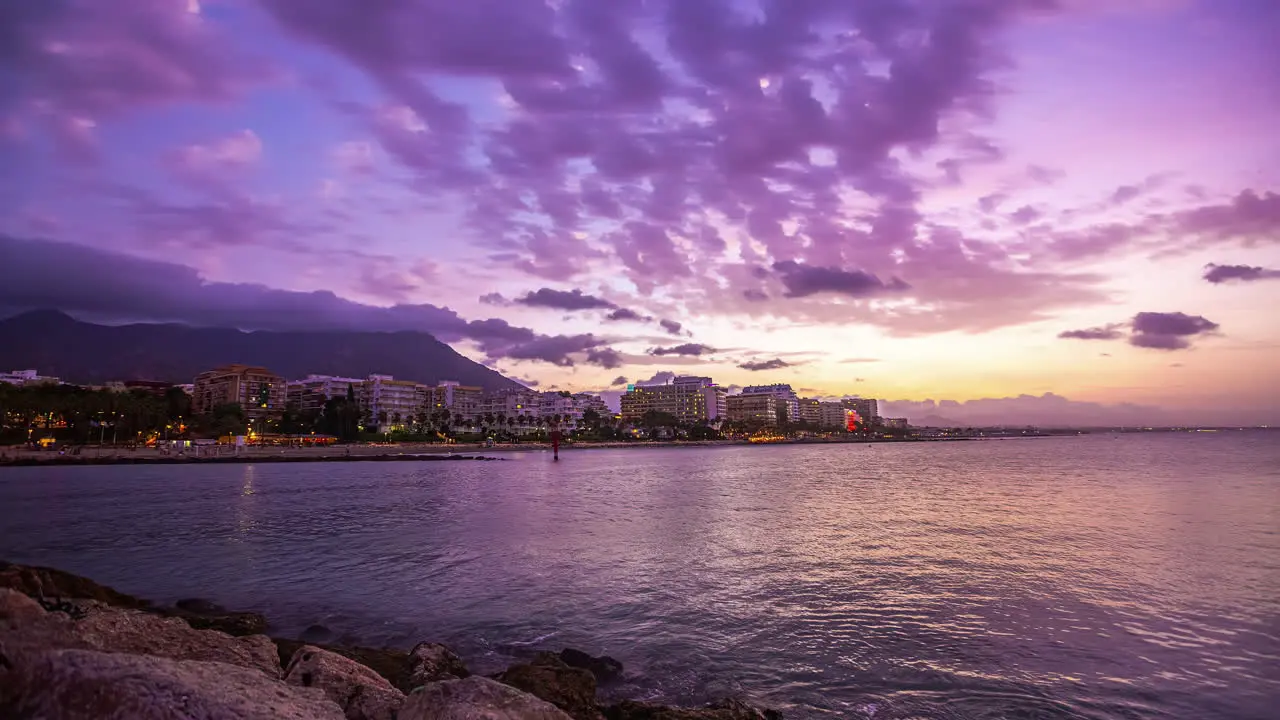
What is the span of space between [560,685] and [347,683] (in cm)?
268

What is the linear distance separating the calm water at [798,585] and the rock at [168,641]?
13.0 feet

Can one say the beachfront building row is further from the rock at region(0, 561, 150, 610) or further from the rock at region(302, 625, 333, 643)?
the rock at region(302, 625, 333, 643)

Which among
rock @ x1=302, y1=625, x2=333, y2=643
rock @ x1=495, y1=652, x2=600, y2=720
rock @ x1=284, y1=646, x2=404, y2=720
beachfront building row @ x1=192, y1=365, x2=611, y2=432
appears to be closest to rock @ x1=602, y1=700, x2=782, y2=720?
rock @ x1=495, y1=652, x2=600, y2=720

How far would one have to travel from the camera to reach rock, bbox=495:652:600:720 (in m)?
8.41

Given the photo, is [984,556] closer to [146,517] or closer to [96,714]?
[96,714]

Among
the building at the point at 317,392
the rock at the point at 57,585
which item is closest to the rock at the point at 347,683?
the rock at the point at 57,585

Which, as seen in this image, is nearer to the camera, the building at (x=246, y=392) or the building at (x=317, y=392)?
the building at (x=246, y=392)

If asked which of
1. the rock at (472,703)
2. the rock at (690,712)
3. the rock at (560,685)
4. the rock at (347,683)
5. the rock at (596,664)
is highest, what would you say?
the rock at (472,703)

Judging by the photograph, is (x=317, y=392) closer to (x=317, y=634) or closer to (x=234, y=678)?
(x=317, y=634)

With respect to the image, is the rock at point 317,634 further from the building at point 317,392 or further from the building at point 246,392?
the building at point 317,392

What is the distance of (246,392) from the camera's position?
170625 millimetres

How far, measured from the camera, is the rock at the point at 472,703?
18.6 feet

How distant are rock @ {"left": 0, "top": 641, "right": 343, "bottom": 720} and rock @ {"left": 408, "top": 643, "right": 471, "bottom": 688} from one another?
4.98 metres

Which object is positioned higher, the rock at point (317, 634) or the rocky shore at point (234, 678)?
the rocky shore at point (234, 678)
